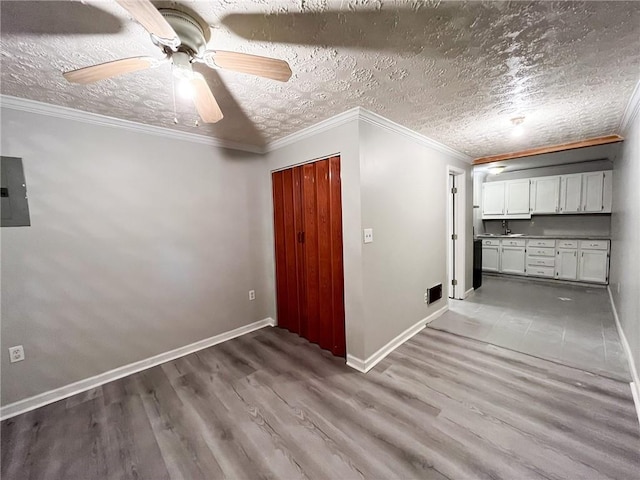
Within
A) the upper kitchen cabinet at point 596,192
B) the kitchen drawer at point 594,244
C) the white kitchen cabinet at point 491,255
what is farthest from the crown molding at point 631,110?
the white kitchen cabinet at point 491,255

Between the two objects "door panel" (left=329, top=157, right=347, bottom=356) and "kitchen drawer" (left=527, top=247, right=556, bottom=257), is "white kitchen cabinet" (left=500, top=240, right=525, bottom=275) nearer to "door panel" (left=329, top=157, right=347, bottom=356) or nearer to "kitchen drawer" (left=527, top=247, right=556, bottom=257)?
"kitchen drawer" (left=527, top=247, right=556, bottom=257)

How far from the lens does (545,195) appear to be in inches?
196

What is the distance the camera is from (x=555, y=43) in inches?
51.9

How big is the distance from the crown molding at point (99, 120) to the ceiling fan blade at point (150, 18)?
1.63m

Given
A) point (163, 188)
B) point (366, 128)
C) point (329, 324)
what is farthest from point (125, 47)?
point (329, 324)

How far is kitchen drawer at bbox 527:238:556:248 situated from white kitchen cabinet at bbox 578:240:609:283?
1.27 ft

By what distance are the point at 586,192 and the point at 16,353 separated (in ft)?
25.6

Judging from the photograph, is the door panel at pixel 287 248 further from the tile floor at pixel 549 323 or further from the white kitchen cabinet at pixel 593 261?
the white kitchen cabinet at pixel 593 261

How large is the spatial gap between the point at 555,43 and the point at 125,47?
225cm

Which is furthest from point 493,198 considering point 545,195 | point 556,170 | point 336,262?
point 336,262

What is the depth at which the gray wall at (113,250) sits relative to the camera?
1.87 metres

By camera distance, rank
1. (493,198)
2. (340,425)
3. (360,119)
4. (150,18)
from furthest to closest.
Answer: (493,198), (360,119), (340,425), (150,18)

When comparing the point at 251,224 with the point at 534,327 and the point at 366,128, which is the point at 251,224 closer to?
the point at 366,128

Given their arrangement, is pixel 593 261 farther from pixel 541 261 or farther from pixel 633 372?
pixel 633 372
